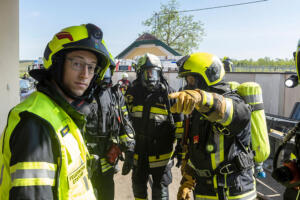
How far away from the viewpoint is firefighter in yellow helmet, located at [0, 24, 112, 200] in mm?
1067

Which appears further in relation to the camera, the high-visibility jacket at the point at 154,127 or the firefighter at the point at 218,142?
the high-visibility jacket at the point at 154,127

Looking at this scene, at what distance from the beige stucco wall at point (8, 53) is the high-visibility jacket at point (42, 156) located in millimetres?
2236

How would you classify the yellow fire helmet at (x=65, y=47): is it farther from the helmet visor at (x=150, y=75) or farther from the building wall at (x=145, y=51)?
the building wall at (x=145, y=51)

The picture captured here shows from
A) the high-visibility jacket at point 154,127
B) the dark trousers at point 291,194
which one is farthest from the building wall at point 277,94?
the dark trousers at point 291,194

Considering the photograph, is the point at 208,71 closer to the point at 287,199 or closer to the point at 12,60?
the point at 287,199

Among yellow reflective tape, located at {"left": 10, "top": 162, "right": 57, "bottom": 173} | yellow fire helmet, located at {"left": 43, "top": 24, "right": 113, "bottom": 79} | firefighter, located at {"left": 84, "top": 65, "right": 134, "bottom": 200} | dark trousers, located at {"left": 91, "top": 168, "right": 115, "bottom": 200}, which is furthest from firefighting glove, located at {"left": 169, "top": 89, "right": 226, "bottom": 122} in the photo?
dark trousers, located at {"left": 91, "top": 168, "right": 115, "bottom": 200}

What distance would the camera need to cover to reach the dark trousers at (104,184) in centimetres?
283

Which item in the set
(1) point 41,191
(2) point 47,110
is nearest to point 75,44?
(2) point 47,110

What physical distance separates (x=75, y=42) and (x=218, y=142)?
1.53 meters

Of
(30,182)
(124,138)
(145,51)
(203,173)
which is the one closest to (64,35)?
(30,182)

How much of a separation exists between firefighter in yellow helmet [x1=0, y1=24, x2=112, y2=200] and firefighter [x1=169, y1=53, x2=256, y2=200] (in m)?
1.06

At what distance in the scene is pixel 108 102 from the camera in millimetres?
3018

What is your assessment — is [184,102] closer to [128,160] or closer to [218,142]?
[218,142]

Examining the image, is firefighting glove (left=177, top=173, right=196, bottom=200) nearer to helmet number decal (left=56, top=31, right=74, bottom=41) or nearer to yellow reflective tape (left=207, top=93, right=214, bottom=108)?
yellow reflective tape (left=207, top=93, right=214, bottom=108)
